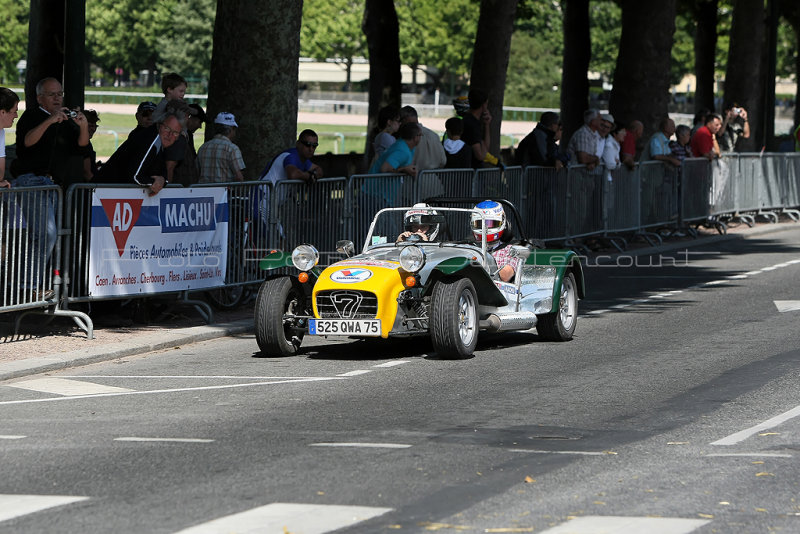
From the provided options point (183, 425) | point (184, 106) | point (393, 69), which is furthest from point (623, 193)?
point (183, 425)

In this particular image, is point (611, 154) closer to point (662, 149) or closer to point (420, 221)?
point (662, 149)

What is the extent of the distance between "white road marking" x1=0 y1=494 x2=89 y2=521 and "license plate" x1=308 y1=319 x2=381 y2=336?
16.9 ft

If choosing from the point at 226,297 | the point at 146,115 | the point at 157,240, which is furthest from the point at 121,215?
the point at 226,297

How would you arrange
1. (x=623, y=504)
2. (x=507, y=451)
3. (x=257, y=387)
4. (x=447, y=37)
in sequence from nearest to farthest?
1. (x=623, y=504)
2. (x=507, y=451)
3. (x=257, y=387)
4. (x=447, y=37)

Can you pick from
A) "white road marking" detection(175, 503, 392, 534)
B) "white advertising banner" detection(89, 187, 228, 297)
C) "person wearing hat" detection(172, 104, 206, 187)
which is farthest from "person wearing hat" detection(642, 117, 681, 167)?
"white road marking" detection(175, 503, 392, 534)

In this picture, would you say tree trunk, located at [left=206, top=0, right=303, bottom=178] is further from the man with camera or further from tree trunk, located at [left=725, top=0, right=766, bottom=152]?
tree trunk, located at [left=725, top=0, right=766, bottom=152]

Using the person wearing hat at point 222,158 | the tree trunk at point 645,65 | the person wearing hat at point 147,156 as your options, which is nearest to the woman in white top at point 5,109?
the person wearing hat at point 147,156

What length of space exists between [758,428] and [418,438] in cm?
211

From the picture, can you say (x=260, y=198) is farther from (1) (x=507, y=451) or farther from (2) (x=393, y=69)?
(2) (x=393, y=69)

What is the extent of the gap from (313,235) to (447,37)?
87304 millimetres

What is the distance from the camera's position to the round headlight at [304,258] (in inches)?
Result: 503

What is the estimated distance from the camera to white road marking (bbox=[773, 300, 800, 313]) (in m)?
16.5

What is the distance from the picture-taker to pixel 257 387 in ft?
36.3

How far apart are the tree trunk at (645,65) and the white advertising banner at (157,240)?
50.7 feet
